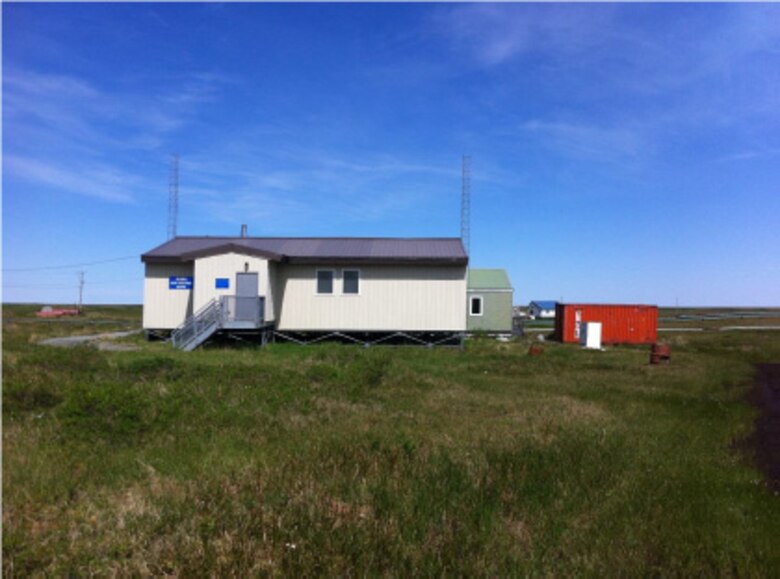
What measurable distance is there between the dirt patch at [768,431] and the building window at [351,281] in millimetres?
14613

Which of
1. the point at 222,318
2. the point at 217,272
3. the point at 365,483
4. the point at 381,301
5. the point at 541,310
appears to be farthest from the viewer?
the point at 541,310

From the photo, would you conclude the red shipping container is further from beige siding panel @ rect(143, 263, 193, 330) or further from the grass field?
the grass field

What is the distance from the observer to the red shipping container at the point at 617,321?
33.2 m

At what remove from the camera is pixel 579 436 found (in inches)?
307

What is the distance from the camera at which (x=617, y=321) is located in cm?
3362

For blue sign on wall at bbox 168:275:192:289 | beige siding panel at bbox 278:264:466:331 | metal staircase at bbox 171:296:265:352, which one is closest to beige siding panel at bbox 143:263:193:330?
blue sign on wall at bbox 168:275:192:289

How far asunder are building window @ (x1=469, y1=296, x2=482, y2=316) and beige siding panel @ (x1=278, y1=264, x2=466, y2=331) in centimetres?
1244

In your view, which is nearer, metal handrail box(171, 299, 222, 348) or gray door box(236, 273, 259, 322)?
metal handrail box(171, 299, 222, 348)

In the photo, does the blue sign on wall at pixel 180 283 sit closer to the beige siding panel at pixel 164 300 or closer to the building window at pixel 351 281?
the beige siding panel at pixel 164 300

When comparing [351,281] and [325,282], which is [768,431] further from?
[325,282]

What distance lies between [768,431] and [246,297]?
17339 millimetres

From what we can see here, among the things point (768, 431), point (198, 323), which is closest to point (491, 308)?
point (198, 323)

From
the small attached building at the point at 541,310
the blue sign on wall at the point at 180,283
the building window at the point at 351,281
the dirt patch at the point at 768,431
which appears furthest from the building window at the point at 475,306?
the small attached building at the point at 541,310

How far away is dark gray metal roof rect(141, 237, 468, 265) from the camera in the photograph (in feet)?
76.3
